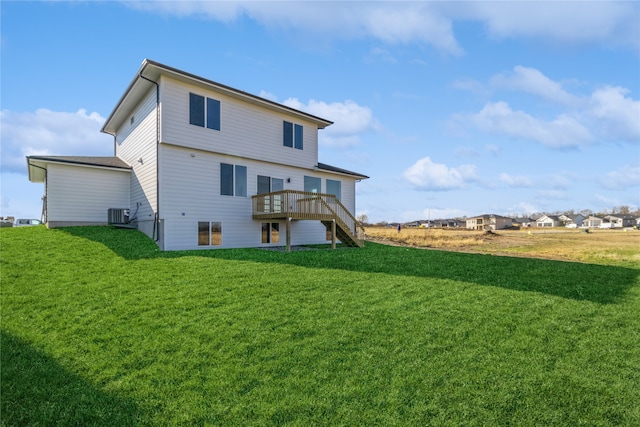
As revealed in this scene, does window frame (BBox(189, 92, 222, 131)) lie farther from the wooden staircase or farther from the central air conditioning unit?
the central air conditioning unit

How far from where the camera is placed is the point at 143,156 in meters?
14.3

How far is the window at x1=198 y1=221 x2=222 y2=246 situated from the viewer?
1373 centimetres

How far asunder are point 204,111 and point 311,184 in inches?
270

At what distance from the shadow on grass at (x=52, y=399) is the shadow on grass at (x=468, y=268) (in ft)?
17.5

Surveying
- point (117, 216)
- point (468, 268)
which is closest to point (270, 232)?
point (117, 216)

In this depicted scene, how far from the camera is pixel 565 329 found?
5410 millimetres

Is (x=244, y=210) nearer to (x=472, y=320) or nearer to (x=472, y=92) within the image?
(x=472, y=320)

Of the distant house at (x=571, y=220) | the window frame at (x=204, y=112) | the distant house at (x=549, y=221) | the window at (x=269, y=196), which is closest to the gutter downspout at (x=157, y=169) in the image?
the window frame at (x=204, y=112)

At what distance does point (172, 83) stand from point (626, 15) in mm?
15338

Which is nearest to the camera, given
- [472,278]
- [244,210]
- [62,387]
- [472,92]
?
[62,387]

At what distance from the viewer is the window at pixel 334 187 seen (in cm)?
1927

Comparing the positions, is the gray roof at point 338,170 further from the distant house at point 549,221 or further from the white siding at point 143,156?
the distant house at point 549,221

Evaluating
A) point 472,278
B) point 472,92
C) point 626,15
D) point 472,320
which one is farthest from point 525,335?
point 472,92

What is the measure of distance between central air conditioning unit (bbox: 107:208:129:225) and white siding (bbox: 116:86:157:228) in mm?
486
